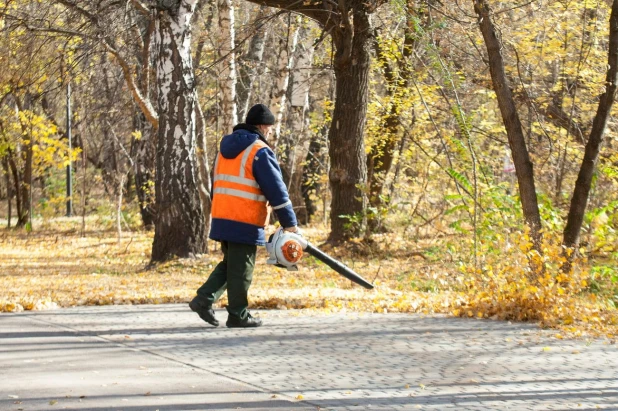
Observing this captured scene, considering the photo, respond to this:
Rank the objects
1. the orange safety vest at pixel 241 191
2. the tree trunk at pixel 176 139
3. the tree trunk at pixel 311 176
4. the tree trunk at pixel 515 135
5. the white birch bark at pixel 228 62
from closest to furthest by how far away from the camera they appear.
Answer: the orange safety vest at pixel 241 191 < the tree trunk at pixel 515 135 < the tree trunk at pixel 176 139 < the white birch bark at pixel 228 62 < the tree trunk at pixel 311 176

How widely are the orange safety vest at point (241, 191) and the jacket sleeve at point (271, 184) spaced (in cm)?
7

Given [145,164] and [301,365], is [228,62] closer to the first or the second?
[145,164]

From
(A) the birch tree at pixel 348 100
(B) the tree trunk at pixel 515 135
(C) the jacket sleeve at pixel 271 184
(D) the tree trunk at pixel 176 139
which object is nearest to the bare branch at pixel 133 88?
(D) the tree trunk at pixel 176 139

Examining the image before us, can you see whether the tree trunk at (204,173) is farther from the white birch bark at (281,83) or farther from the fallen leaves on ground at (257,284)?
the white birch bark at (281,83)

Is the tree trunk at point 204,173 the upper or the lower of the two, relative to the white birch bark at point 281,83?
lower

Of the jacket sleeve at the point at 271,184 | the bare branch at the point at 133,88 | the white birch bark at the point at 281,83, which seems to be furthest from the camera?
the white birch bark at the point at 281,83

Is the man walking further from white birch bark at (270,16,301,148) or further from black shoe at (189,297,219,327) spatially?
white birch bark at (270,16,301,148)

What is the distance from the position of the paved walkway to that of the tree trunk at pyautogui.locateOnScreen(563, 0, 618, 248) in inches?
205

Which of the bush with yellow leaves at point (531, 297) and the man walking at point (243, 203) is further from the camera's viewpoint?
the bush with yellow leaves at point (531, 297)

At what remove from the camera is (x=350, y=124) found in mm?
18375

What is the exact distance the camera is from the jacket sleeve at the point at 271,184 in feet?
28.6

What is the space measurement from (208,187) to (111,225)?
38.3ft

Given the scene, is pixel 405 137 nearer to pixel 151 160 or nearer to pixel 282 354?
pixel 151 160

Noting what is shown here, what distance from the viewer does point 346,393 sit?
636 centimetres
